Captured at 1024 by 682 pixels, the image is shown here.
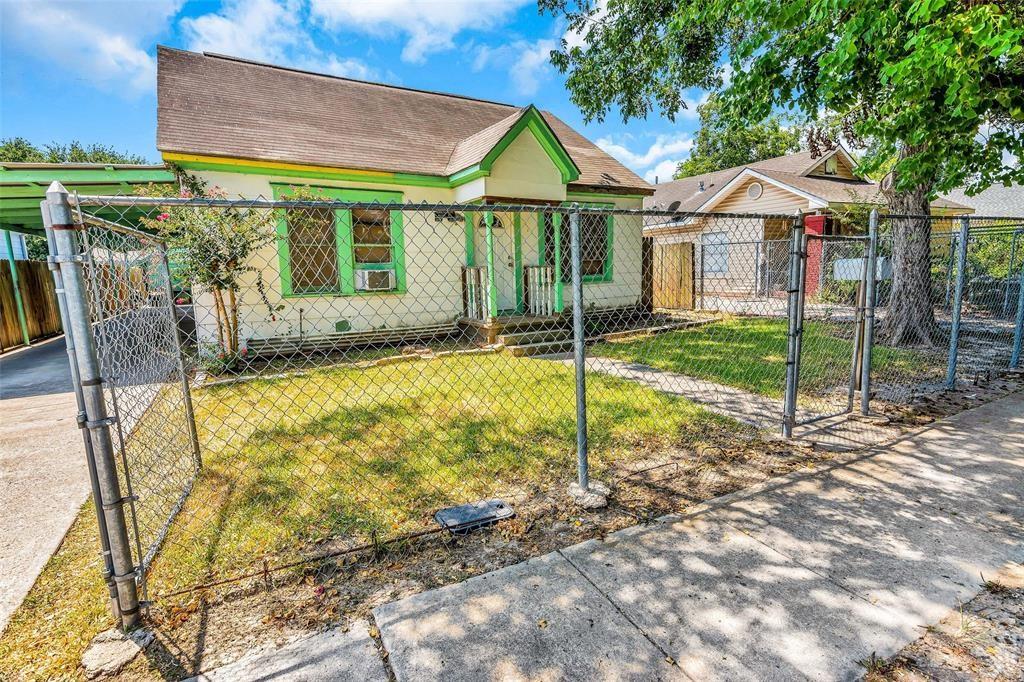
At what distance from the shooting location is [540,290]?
9.70 meters

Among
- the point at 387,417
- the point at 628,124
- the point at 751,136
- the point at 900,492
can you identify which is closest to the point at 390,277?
the point at 387,417

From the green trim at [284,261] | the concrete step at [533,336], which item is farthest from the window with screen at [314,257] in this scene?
the concrete step at [533,336]

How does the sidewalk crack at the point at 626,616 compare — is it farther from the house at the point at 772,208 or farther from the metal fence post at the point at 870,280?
the house at the point at 772,208

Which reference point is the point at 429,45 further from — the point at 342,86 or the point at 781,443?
the point at 781,443

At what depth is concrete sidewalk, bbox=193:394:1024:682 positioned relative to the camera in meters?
1.84

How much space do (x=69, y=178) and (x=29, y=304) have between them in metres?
4.40

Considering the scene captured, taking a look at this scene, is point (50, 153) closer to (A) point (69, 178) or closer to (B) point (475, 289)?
(A) point (69, 178)

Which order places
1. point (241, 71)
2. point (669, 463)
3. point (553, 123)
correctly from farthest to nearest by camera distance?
point (553, 123)
point (241, 71)
point (669, 463)

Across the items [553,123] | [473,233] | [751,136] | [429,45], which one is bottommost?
[473,233]

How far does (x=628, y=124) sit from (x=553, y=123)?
10.2ft

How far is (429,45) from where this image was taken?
40.4 ft

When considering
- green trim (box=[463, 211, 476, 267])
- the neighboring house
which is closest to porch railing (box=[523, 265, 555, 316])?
green trim (box=[463, 211, 476, 267])

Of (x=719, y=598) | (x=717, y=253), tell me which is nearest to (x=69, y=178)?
(x=719, y=598)

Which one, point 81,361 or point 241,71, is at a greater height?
point 241,71
